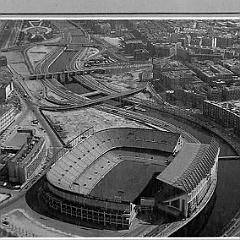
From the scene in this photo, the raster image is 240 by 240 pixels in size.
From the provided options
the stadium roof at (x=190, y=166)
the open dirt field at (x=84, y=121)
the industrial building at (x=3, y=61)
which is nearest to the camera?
the stadium roof at (x=190, y=166)

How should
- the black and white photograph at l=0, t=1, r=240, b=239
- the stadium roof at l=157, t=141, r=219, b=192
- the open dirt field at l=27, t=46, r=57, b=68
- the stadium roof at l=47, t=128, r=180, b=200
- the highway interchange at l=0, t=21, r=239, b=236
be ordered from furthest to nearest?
the open dirt field at l=27, t=46, r=57, b=68 < the highway interchange at l=0, t=21, r=239, b=236 < the stadium roof at l=47, t=128, r=180, b=200 < the stadium roof at l=157, t=141, r=219, b=192 < the black and white photograph at l=0, t=1, r=240, b=239

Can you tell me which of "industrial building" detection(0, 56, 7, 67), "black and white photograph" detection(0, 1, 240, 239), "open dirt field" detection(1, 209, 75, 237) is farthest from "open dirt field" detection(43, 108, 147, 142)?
"open dirt field" detection(1, 209, 75, 237)

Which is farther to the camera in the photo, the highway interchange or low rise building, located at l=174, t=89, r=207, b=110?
low rise building, located at l=174, t=89, r=207, b=110

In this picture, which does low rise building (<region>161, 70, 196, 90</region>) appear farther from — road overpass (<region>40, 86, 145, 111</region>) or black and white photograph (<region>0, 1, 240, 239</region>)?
road overpass (<region>40, 86, 145, 111</region>)

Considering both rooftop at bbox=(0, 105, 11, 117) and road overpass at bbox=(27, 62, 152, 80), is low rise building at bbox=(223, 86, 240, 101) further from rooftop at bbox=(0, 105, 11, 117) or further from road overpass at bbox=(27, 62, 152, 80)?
rooftop at bbox=(0, 105, 11, 117)

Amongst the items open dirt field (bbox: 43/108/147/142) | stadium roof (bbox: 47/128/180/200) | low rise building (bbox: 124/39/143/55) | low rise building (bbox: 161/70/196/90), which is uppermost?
low rise building (bbox: 124/39/143/55)

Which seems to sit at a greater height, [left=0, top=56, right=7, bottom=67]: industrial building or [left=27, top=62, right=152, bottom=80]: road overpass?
[left=0, top=56, right=7, bottom=67]: industrial building

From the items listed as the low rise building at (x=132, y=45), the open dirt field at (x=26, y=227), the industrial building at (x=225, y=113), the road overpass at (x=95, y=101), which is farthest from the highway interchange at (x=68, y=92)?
the industrial building at (x=225, y=113)

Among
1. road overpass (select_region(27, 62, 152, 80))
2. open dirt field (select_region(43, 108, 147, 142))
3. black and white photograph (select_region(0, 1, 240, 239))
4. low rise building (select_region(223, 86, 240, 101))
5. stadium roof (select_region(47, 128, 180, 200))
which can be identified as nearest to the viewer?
black and white photograph (select_region(0, 1, 240, 239))

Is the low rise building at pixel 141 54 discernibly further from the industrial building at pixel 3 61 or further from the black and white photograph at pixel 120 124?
the industrial building at pixel 3 61
